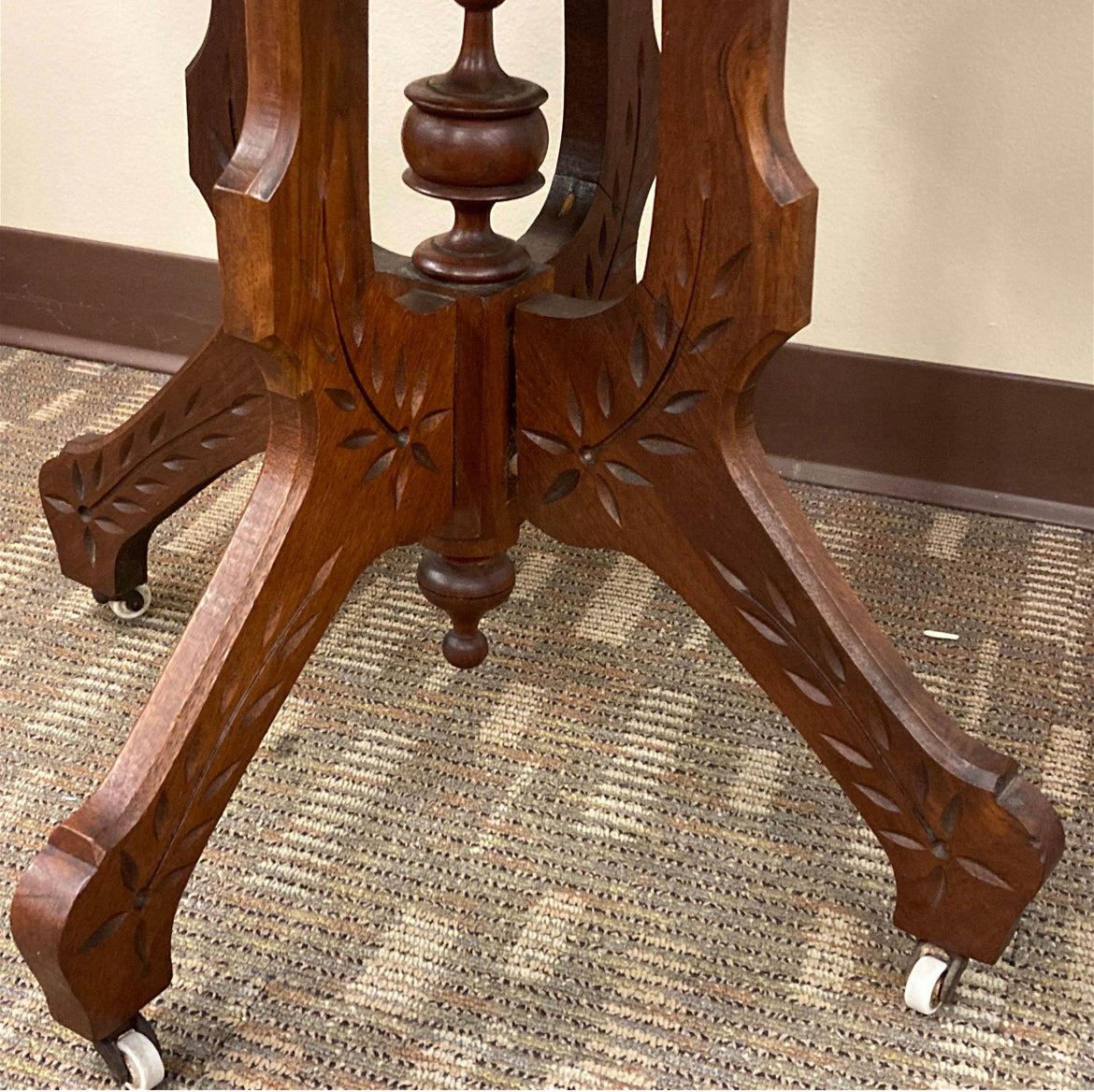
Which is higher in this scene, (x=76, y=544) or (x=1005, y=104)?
(x=1005, y=104)

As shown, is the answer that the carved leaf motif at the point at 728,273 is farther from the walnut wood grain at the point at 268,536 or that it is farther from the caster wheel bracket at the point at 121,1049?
the caster wheel bracket at the point at 121,1049

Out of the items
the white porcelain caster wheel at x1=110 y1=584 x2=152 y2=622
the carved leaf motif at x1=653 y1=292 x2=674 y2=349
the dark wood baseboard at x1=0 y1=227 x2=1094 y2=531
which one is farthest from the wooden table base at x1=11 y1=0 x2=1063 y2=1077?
the dark wood baseboard at x1=0 y1=227 x2=1094 y2=531

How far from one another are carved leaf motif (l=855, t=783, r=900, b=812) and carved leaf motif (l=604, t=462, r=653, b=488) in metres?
0.22

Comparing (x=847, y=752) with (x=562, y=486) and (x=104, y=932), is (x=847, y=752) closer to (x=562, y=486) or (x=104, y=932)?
(x=562, y=486)

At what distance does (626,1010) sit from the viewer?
90cm

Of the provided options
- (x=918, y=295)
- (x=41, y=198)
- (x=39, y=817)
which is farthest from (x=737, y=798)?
(x=41, y=198)

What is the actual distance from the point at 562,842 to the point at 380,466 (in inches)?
11.2

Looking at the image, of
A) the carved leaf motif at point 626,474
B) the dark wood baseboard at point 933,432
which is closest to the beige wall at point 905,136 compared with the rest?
the dark wood baseboard at point 933,432

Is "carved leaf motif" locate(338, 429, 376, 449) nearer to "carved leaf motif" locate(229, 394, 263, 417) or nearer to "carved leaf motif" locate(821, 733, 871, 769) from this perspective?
"carved leaf motif" locate(229, 394, 263, 417)

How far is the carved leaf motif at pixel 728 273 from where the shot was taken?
84 centimetres

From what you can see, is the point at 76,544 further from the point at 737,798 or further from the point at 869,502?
the point at 869,502

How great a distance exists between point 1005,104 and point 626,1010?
87 centimetres

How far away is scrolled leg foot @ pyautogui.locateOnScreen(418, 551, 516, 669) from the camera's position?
1.07m

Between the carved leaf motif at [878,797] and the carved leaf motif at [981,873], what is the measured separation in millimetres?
47
